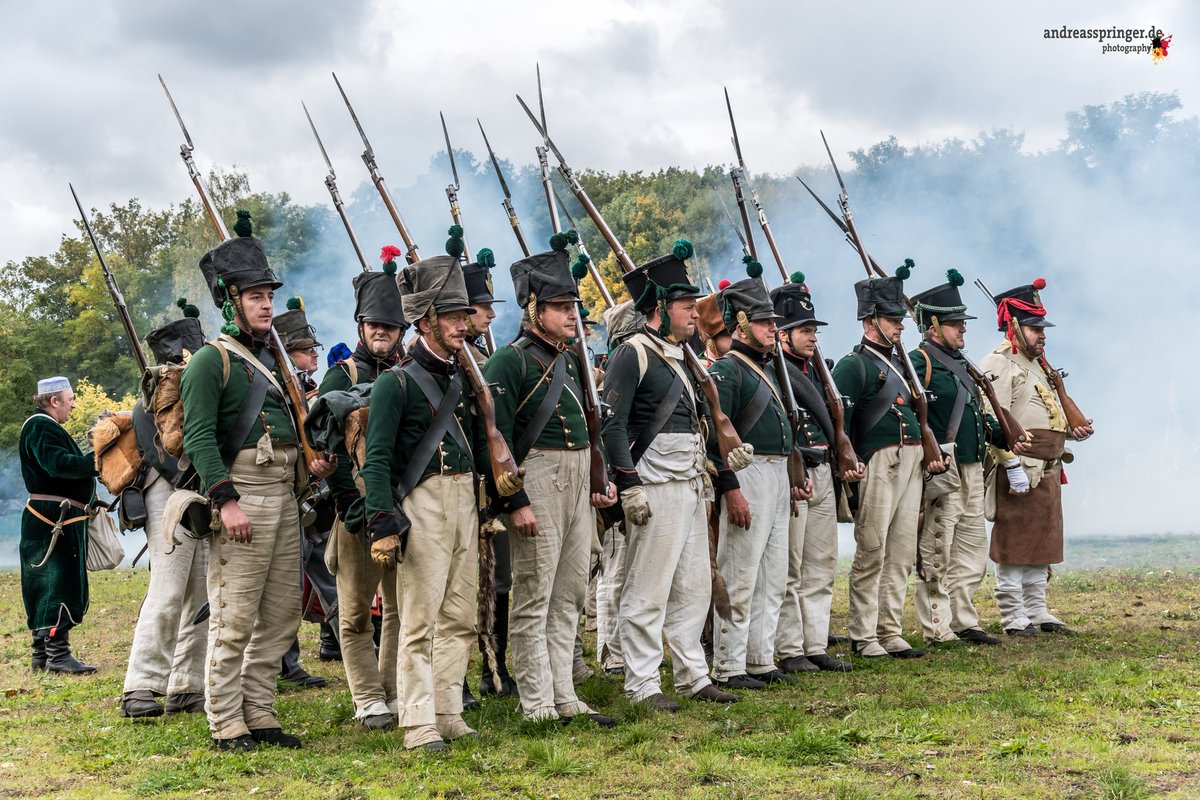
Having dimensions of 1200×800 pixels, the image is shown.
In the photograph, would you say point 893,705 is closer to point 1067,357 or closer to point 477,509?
point 477,509

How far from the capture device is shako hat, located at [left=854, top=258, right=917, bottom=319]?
32.6 ft

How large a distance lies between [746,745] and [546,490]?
5.85 ft

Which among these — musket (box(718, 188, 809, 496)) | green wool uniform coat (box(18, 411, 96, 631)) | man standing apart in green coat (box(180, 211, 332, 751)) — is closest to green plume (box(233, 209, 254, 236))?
man standing apart in green coat (box(180, 211, 332, 751))

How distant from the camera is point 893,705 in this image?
7535mm

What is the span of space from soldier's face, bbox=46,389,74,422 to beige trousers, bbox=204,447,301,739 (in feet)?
13.1

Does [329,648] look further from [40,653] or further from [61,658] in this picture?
[40,653]

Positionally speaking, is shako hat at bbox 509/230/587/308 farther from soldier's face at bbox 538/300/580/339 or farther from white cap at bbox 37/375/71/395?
white cap at bbox 37/375/71/395

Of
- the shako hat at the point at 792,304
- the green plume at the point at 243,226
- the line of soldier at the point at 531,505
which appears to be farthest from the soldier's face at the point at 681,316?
the green plume at the point at 243,226

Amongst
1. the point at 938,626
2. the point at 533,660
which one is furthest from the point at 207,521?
the point at 938,626

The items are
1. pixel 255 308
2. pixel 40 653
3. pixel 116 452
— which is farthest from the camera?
pixel 40 653

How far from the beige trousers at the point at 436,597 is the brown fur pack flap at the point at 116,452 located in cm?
288

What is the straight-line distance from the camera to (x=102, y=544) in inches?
393

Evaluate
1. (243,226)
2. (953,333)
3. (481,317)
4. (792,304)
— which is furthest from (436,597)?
(953,333)

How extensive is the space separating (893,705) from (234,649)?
3.82 meters
